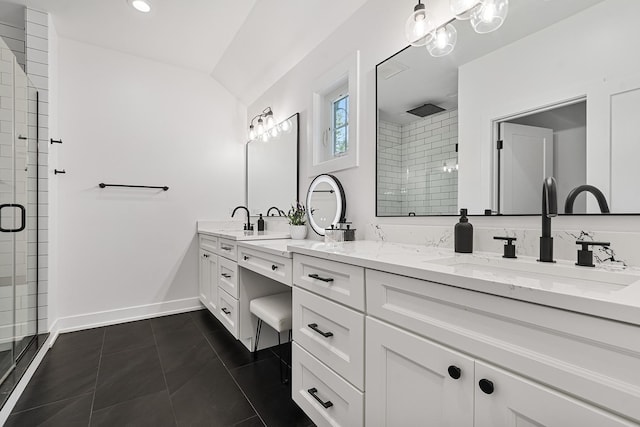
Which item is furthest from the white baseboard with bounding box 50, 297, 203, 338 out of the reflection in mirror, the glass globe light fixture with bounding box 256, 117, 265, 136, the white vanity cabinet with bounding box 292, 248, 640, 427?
the white vanity cabinet with bounding box 292, 248, 640, 427

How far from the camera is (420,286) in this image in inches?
33.4

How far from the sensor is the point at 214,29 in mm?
2562

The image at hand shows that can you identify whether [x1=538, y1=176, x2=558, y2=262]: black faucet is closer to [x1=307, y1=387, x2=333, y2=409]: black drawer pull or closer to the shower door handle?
[x1=307, y1=387, x2=333, y2=409]: black drawer pull

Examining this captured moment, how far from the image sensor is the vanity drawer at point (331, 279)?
1.07 m

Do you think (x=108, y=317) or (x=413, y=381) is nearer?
(x=413, y=381)

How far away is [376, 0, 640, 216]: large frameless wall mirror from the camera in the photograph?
92 cm

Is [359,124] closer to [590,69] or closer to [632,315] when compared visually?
[590,69]

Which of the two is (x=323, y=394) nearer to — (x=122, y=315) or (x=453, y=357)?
(x=453, y=357)

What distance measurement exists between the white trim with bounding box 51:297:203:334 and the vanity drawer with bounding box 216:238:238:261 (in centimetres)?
101

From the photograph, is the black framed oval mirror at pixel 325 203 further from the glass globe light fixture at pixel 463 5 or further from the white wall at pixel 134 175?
the white wall at pixel 134 175

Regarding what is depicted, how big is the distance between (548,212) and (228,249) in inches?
79.2

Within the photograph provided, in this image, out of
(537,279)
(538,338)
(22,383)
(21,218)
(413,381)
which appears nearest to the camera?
(538,338)

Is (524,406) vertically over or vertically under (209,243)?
under

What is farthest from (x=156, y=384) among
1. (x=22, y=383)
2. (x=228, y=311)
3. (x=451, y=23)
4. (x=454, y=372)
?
(x=451, y=23)
